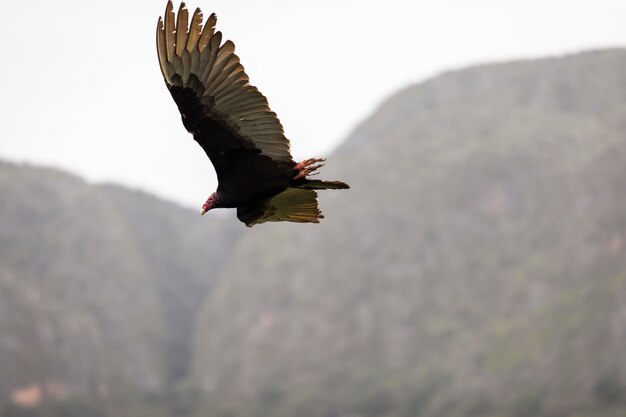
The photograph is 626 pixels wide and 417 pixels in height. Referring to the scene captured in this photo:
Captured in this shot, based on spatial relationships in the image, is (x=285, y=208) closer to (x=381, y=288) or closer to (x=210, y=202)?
(x=210, y=202)

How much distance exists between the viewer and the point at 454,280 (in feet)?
404

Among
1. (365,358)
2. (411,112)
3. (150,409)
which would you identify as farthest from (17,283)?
(411,112)

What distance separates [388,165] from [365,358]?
37517 millimetres

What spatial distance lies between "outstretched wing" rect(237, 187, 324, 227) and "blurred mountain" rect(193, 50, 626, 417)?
7766cm

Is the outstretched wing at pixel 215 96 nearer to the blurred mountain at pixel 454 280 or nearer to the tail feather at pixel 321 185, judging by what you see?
the tail feather at pixel 321 185

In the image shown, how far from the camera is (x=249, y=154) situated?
36.8ft

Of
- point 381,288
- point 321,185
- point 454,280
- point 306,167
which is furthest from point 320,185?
point 381,288

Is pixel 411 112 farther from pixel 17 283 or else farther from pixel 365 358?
pixel 17 283

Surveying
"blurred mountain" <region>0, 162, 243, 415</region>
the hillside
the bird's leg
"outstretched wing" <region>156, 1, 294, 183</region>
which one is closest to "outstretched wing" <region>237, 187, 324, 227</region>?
the bird's leg

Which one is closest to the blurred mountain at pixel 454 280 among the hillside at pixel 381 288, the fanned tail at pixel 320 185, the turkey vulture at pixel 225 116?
the hillside at pixel 381 288

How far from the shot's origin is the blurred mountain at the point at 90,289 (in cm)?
11275

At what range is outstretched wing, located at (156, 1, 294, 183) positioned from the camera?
34.3ft

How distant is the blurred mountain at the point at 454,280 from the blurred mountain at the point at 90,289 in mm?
8107

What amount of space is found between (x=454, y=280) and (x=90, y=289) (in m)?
49.9
